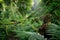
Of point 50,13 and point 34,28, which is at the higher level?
point 50,13

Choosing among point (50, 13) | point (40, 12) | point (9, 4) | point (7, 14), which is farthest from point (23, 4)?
point (50, 13)

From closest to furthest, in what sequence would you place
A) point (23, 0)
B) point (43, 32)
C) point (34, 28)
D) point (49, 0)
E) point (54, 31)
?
1. point (54, 31)
2. point (43, 32)
3. point (34, 28)
4. point (49, 0)
5. point (23, 0)

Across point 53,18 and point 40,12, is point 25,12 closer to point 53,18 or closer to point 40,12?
point 40,12

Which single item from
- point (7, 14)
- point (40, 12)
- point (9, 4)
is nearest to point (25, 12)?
point (9, 4)

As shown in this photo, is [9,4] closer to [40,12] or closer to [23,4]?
[23,4]

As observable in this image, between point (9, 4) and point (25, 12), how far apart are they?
0.57 meters

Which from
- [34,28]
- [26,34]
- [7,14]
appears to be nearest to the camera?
[26,34]

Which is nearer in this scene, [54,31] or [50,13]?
[54,31]

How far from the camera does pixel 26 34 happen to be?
2326mm

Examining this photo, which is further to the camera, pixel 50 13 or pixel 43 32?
pixel 50 13

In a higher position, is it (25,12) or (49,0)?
(49,0)

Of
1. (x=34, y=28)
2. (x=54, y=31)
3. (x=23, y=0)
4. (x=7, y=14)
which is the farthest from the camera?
(x=23, y=0)

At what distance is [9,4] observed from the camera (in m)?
4.13

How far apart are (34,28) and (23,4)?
1.89 meters
